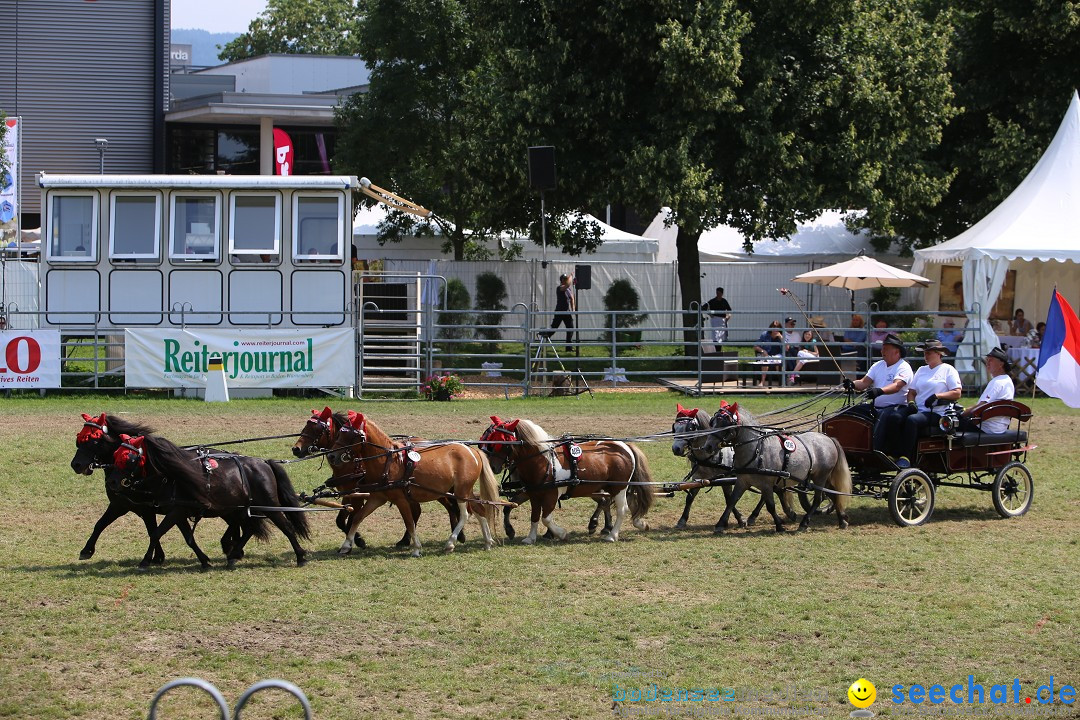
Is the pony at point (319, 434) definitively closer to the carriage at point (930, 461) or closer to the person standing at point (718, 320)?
the carriage at point (930, 461)

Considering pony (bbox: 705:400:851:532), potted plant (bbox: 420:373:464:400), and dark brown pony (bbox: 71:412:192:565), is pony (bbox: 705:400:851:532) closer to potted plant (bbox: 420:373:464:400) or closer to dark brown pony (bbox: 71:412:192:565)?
dark brown pony (bbox: 71:412:192:565)

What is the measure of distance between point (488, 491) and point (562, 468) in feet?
2.35

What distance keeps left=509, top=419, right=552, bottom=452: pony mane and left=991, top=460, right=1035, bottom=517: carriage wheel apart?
4.77 meters

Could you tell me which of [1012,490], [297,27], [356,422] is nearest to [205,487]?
[356,422]

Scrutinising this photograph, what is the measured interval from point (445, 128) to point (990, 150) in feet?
46.4

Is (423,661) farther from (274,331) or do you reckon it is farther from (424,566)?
(274,331)

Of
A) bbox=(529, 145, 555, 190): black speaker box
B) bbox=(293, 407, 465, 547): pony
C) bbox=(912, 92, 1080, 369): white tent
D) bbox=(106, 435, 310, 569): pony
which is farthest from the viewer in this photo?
bbox=(912, 92, 1080, 369): white tent

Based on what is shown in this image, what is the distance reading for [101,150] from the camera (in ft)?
121

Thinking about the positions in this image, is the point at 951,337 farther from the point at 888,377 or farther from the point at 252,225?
the point at 252,225

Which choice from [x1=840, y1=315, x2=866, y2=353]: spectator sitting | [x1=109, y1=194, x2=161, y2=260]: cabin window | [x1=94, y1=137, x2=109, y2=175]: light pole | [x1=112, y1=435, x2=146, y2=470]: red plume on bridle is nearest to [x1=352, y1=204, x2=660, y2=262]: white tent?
[x1=94, y1=137, x2=109, y2=175]: light pole

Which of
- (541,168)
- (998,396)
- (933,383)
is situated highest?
(541,168)

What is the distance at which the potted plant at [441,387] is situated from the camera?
2123 centimetres

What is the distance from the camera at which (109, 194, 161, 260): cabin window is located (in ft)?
70.4

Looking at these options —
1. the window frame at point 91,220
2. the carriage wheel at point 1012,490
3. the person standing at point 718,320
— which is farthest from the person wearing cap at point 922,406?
the window frame at point 91,220
